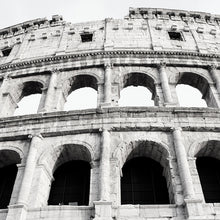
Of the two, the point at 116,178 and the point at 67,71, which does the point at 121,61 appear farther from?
the point at 116,178

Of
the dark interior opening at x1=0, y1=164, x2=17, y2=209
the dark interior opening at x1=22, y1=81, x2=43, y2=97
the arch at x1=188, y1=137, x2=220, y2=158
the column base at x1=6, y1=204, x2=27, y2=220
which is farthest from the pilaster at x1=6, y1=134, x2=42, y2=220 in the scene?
the arch at x1=188, y1=137, x2=220, y2=158

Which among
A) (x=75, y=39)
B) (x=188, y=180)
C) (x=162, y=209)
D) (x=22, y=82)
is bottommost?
(x=162, y=209)

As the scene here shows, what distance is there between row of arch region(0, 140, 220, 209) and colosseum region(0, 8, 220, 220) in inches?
1.4

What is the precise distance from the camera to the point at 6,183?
10172mm

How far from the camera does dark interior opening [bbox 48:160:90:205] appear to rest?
30.3 ft

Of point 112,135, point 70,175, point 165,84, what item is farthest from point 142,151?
point 165,84

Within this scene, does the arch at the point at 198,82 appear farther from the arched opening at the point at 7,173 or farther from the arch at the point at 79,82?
the arched opening at the point at 7,173

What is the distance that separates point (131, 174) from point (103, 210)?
244 cm

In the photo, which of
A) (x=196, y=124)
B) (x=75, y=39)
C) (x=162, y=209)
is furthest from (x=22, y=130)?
(x=75, y=39)

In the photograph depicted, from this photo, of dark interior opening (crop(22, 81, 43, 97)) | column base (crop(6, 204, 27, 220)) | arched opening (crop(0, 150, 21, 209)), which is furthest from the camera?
dark interior opening (crop(22, 81, 43, 97))

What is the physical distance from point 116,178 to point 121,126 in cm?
202

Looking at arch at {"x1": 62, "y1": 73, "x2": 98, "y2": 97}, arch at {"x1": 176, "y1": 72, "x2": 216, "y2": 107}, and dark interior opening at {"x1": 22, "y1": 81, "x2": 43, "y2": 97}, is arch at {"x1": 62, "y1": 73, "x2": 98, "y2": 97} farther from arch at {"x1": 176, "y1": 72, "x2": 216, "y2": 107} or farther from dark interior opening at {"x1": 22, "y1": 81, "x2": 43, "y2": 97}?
arch at {"x1": 176, "y1": 72, "x2": 216, "y2": 107}

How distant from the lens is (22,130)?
10.3 metres

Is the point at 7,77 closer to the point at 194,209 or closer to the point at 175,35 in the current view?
the point at 175,35
